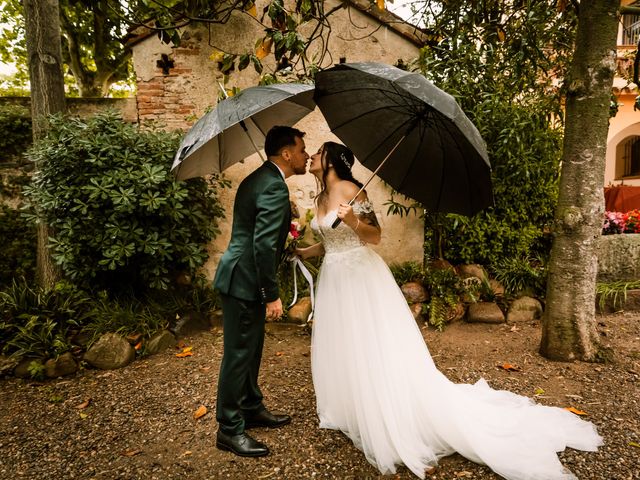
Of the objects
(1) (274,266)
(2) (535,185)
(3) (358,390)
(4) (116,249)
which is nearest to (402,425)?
(3) (358,390)

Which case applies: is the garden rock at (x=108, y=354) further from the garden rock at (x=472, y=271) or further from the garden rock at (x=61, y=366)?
the garden rock at (x=472, y=271)

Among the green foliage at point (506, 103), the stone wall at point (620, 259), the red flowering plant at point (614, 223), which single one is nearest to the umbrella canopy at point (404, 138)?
the green foliage at point (506, 103)

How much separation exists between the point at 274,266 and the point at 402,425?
139 cm

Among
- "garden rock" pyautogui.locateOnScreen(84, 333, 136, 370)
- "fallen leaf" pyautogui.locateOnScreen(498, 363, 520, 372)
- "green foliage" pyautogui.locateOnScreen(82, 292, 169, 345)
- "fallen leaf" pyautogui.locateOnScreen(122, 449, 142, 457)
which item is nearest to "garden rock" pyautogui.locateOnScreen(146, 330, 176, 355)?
"green foliage" pyautogui.locateOnScreen(82, 292, 169, 345)

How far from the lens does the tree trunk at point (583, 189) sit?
3.57 meters

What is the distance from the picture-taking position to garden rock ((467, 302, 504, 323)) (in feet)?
17.0

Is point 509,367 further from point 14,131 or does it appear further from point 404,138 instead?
point 14,131

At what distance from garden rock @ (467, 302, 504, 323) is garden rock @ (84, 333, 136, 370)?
4295 mm

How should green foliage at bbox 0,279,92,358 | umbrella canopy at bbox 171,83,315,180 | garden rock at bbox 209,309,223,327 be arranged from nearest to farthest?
umbrella canopy at bbox 171,83,315,180 < green foliage at bbox 0,279,92,358 < garden rock at bbox 209,309,223,327

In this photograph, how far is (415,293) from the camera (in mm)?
5398

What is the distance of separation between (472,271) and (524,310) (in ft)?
2.89

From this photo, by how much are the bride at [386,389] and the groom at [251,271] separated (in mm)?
381

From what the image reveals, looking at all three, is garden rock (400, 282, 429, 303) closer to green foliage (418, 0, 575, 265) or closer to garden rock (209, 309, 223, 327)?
green foliage (418, 0, 575, 265)

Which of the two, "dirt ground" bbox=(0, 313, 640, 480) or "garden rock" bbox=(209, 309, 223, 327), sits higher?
"garden rock" bbox=(209, 309, 223, 327)
